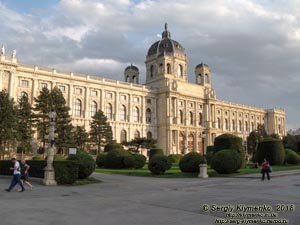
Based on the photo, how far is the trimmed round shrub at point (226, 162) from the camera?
26.3 metres

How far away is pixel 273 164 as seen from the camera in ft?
124

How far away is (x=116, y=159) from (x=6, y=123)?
52.6 feet

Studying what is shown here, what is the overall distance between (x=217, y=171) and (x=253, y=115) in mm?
84700

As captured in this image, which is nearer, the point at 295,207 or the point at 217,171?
the point at 295,207

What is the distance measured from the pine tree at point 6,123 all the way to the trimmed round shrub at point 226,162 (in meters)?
28.5

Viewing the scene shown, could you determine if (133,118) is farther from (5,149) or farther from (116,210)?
(116,210)

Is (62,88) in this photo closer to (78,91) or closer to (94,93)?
(78,91)

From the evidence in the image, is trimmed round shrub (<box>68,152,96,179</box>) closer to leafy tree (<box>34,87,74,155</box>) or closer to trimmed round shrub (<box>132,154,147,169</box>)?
trimmed round shrub (<box>132,154,147,169</box>)

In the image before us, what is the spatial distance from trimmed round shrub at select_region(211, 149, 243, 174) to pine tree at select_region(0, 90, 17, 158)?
93.5 feet

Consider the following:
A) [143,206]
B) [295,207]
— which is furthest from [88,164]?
[295,207]

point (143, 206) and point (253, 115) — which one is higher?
point (253, 115)

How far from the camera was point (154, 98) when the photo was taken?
81.2m

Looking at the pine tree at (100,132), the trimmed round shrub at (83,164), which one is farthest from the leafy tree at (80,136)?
the trimmed round shrub at (83,164)

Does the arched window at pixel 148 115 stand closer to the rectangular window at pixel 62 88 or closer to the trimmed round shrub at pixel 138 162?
the rectangular window at pixel 62 88
